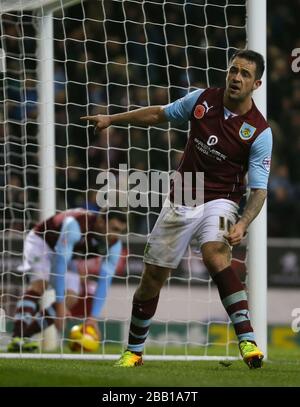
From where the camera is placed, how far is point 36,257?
9.44m

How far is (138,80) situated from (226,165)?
6.55 m

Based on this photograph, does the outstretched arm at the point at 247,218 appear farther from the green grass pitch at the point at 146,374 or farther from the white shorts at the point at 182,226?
the green grass pitch at the point at 146,374

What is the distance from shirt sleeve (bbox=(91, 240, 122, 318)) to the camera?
9.26 meters

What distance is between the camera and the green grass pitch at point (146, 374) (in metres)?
5.00

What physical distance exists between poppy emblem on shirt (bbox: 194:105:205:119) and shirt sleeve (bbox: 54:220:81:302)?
292 centimetres

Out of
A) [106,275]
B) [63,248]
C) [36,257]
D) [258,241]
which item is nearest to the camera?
[258,241]

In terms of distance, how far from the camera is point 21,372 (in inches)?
215

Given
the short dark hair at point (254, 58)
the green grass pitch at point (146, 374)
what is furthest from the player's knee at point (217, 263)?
the short dark hair at point (254, 58)

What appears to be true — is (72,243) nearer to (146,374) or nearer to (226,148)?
(226,148)

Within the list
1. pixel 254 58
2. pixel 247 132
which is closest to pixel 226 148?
pixel 247 132

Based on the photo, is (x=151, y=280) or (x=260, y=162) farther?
(x=151, y=280)

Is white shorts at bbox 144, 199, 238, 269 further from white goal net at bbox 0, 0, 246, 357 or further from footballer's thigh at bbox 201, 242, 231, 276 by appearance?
white goal net at bbox 0, 0, 246, 357

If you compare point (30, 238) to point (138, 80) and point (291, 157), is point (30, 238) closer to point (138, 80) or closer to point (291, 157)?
point (138, 80)

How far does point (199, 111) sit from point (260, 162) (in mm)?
502
